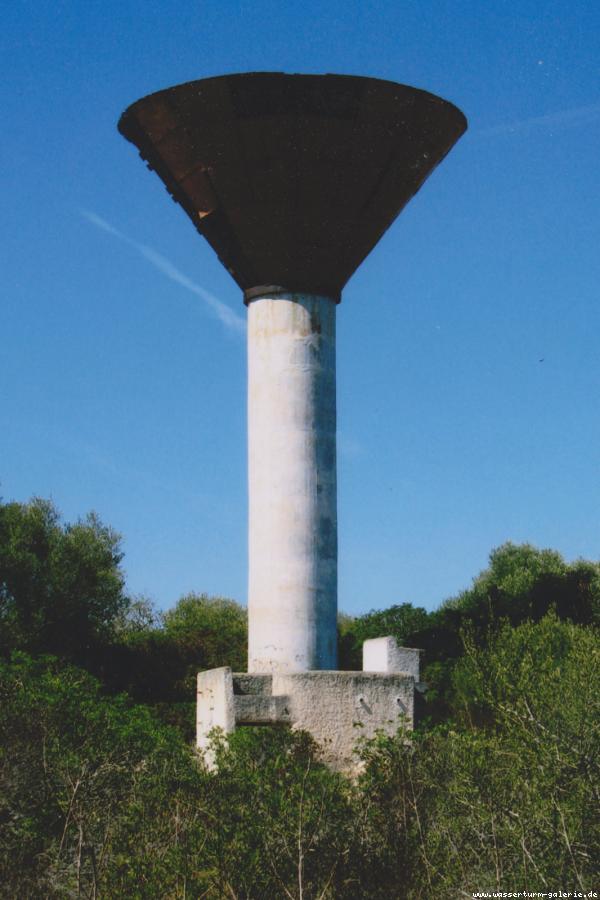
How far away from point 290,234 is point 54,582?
62.9 feet

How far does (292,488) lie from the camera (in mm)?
15383

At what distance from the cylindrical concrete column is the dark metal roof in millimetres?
753

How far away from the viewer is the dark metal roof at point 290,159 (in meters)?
15.5

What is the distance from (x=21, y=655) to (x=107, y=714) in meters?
5.77

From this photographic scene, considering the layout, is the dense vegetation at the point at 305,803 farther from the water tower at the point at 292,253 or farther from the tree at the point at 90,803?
the water tower at the point at 292,253

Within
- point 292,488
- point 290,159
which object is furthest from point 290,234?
point 292,488

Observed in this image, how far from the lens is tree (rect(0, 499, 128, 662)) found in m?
32.1

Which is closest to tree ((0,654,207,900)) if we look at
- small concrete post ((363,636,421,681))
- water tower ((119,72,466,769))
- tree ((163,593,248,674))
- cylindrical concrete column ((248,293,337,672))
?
water tower ((119,72,466,769))

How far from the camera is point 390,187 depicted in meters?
16.5

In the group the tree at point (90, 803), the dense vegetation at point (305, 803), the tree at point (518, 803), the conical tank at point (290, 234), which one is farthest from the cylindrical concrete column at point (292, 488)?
the tree at point (518, 803)

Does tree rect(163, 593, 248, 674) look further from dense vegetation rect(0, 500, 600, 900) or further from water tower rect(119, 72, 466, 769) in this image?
water tower rect(119, 72, 466, 769)

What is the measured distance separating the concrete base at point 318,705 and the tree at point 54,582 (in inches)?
707

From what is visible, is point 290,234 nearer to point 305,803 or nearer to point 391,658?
point 391,658

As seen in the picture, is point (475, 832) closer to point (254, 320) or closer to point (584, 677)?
point (584, 677)
